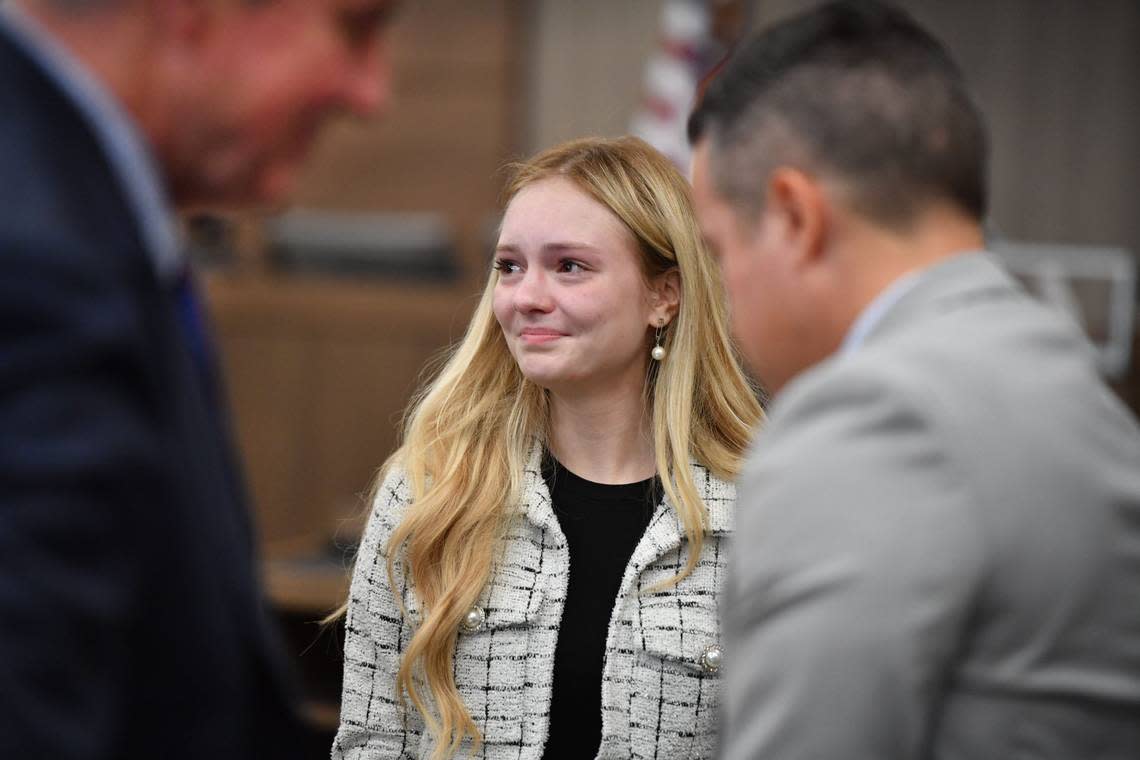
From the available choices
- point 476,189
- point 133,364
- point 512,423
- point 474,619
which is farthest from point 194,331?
point 476,189

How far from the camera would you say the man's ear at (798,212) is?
1.08m

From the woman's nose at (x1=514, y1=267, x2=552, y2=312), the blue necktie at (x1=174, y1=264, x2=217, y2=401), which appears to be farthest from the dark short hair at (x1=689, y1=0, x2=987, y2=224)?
the woman's nose at (x1=514, y1=267, x2=552, y2=312)

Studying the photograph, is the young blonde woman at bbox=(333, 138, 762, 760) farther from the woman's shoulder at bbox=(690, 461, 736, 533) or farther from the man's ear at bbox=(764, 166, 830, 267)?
the man's ear at bbox=(764, 166, 830, 267)

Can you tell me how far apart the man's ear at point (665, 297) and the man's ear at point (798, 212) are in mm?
867

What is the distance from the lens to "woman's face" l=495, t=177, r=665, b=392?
1873 millimetres

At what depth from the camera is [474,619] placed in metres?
1.79

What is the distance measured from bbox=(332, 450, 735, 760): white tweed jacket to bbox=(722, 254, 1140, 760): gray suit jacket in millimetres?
742

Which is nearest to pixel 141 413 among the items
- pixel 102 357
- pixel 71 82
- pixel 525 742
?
pixel 102 357

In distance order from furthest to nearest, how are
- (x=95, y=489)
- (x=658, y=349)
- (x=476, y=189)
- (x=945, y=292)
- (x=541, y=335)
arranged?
(x=476, y=189)
(x=658, y=349)
(x=541, y=335)
(x=945, y=292)
(x=95, y=489)

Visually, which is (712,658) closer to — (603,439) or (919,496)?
(603,439)

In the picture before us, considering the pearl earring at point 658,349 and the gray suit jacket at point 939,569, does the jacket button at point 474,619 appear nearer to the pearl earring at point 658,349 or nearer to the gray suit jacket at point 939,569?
the pearl earring at point 658,349

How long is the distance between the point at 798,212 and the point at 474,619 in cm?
87

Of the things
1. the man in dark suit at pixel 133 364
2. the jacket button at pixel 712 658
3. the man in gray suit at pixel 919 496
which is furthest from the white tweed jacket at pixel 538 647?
the man in dark suit at pixel 133 364

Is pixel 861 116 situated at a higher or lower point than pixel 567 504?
higher
